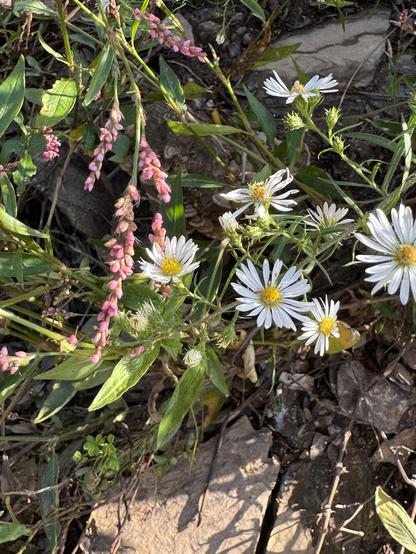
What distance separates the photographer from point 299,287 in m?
1.45

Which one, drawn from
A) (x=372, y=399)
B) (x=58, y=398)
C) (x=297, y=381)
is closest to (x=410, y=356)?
(x=372, y=399)

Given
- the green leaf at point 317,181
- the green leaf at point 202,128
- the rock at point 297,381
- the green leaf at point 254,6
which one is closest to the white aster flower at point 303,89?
the green leaf at point 202,128

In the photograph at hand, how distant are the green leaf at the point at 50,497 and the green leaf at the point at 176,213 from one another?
0.72 m

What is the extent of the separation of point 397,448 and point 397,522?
31 cm

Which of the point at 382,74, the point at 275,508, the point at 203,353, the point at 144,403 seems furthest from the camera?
the point at 382,74

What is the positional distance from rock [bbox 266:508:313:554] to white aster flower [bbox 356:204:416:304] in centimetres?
82

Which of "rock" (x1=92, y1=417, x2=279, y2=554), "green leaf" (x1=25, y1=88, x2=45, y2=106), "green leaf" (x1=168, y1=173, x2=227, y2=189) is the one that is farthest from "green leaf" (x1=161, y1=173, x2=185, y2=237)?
"rock" (x1=92, y1=417, x2=279, y2=554)

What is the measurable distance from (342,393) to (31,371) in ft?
2.92

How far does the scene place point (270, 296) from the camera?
1.48 meters

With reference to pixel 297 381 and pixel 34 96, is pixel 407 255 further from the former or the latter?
pixel 34 96

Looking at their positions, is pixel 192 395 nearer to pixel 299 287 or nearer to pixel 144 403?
pixel 299 287

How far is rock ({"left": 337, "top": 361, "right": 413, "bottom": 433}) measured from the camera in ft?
6.23

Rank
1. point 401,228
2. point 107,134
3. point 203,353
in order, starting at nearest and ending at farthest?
point 107,134 < point 401,228 < point 203,353

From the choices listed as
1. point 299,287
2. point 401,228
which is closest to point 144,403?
point 299,287
